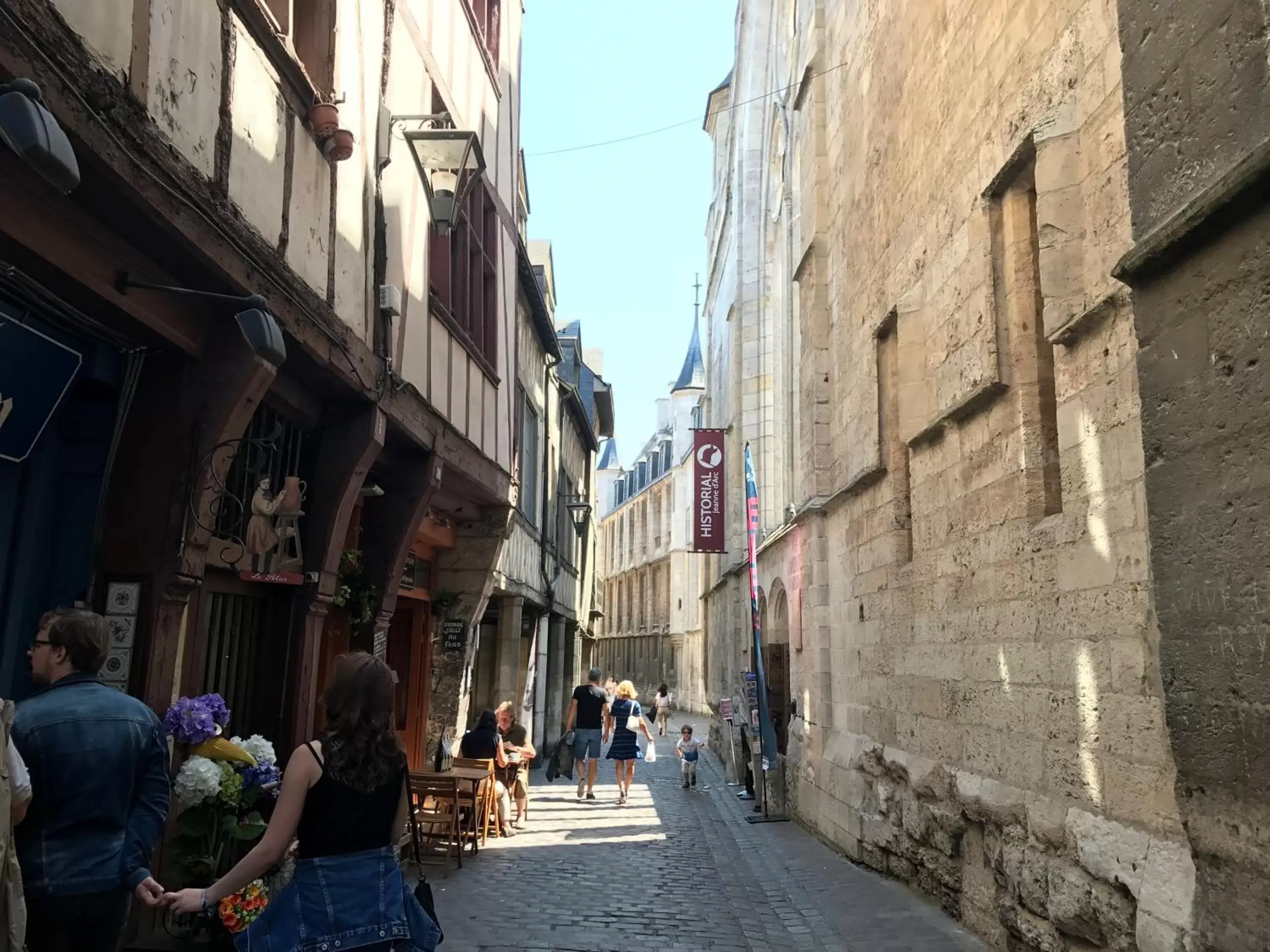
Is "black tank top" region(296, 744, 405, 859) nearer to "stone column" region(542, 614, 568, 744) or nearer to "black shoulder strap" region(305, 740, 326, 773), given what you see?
"black shoulder strap" region(305, 740, 326, 773)

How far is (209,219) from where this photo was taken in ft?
12.1

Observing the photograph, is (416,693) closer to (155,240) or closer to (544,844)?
(544,844)

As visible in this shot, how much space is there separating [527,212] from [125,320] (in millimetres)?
11028

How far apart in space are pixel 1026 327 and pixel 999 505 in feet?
3.13

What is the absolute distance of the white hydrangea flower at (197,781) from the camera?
Result: 3932mm

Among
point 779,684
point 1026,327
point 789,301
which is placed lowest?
point 779,684

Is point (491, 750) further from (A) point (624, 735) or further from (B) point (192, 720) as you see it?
(B) point (192, 720)

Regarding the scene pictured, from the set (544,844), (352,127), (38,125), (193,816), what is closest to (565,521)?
(544,844)

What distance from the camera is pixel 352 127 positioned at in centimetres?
550

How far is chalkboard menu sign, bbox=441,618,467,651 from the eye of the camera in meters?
9.45

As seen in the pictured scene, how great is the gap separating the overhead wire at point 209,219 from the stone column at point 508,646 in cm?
713

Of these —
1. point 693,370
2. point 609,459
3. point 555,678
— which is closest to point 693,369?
point 693,370

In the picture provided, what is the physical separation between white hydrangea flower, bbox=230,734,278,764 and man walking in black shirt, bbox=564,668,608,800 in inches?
270

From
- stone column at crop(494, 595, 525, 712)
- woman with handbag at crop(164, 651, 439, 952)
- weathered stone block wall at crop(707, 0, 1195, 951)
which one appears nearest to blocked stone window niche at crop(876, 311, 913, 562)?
weathered stone block wall at crop(707, 0, 1195, 951)
